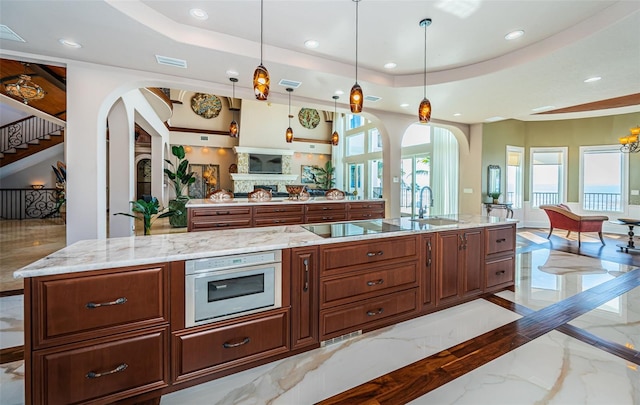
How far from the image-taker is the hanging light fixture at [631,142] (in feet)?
18.4

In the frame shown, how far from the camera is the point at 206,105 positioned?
1257 centimetres

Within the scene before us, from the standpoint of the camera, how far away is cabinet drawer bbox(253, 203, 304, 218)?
4.37m

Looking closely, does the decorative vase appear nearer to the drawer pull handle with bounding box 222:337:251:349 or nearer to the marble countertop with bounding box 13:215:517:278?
the marble countertop with bounding box 13:215:517:278

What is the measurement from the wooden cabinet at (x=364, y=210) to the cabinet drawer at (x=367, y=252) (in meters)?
2.68

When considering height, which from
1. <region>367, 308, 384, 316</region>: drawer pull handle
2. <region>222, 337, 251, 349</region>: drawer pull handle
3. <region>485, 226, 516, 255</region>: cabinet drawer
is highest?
<region>485, 226, 516, 255</region>: cabinet drawer

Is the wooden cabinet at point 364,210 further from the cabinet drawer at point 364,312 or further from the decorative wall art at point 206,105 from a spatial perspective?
the decorative wall art at point 206,105

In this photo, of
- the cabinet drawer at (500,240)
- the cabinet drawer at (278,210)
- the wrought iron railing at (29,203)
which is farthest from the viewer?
the wrought iron railing at (29,203)

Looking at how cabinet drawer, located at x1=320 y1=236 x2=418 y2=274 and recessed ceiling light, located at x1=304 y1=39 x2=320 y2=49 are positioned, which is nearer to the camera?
cabinet drawer, located at x1=320 y1=236 x2=418 y2=274

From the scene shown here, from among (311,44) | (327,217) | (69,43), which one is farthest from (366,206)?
(69,43)

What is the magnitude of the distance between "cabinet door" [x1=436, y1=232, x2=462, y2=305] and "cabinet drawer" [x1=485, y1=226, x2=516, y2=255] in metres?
0.50

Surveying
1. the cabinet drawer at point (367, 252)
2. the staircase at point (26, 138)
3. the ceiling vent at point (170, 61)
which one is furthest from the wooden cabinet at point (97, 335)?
the staircase at point (26, 138)

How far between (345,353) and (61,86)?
23.8 feet

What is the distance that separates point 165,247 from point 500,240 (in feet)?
10.8

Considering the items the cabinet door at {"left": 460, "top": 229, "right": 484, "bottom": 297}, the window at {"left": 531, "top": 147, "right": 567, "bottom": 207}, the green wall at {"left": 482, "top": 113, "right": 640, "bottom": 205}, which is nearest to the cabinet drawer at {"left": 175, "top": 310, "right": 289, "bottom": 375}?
the cabinet door at {"left": 460, "top": 229, "right": 484, "bottom": 297}
